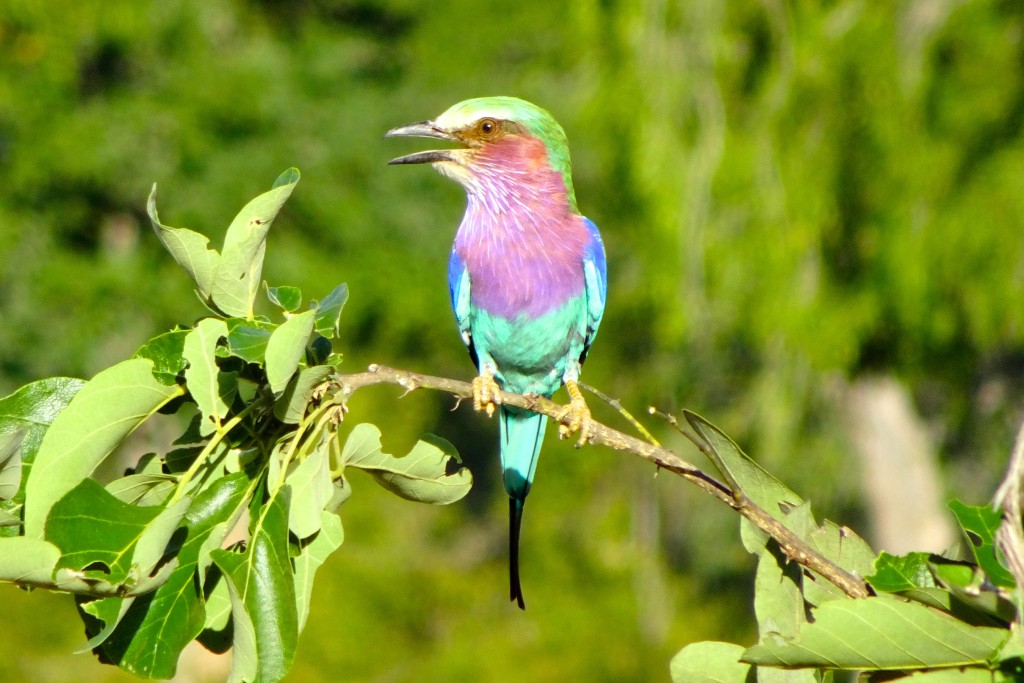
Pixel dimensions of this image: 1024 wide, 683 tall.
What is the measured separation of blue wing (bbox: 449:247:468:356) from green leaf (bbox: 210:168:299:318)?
1.54m

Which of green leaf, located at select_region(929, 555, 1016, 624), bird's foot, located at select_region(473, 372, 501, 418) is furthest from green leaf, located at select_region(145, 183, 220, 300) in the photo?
green leaf, located at select_region(929, 555, 1016, 624)

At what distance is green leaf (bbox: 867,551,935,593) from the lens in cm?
159

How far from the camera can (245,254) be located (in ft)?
6.05

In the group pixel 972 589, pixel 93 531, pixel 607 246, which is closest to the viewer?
pixel 972 589

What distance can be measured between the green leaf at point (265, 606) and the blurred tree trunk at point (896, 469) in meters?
7.07

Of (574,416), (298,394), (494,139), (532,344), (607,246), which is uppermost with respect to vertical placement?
(298,394)

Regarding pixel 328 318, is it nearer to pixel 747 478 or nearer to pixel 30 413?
pixel 30 413

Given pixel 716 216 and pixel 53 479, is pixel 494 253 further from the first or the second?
pixel 716 216

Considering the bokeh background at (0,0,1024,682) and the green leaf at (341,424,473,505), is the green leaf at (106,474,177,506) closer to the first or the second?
the green leaf at (341,424,473,505)

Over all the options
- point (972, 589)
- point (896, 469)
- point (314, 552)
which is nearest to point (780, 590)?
point (972, 589)

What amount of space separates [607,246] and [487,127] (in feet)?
20.2

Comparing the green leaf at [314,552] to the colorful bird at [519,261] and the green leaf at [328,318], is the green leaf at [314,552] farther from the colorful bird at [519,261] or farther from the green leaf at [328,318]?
the colorful bird at [519,261]

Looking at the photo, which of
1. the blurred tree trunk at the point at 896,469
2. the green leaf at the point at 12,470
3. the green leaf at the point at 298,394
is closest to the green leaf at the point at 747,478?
the green leaf at the point at 298,394

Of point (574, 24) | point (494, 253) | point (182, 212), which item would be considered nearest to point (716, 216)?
point (574, 24)
